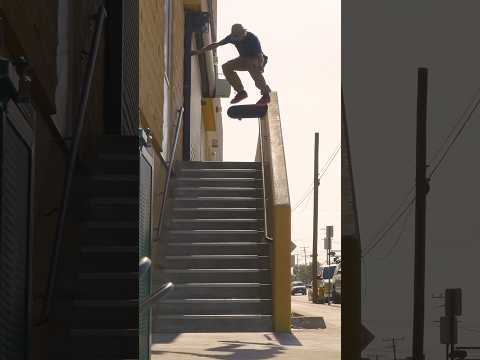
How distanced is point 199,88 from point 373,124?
1464cm

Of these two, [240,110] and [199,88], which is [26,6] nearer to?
[240,110]

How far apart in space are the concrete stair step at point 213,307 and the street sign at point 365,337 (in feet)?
8.33

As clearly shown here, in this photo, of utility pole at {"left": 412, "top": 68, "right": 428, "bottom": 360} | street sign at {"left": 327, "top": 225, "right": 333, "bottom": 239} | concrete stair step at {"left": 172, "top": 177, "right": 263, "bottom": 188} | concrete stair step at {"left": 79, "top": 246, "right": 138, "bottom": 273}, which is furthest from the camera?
street sign at {"left": 327, "top": 225, "right": 333, "bottom": 239}

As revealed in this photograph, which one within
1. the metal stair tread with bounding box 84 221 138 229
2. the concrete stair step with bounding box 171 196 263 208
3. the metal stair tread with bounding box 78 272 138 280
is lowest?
the metal stair tread with bounding box 78 272 138 280

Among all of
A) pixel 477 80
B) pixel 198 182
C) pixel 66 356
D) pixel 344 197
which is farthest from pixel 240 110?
pixel 66 356

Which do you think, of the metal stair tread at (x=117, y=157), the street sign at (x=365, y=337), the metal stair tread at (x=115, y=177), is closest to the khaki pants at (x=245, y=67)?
the street sign at (x=365, y=337)

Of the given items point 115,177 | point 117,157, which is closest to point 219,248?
point 117,157

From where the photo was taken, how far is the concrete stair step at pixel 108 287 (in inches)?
284

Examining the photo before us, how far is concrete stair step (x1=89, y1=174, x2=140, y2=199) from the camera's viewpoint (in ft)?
25.8

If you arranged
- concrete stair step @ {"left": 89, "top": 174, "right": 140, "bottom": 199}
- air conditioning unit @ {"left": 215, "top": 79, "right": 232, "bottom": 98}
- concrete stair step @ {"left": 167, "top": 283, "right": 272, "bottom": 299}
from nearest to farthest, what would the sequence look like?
concrete stair step @ {"left": 89, "top": 174, "right": 140, "bottom": 199} < concrete stair step @ {"left": 167, "top": 283, "right": 272, "bottom": 299} < air conditioning unit @ {"left": 215, "top": 79, "right": 232, "bottom": 98}

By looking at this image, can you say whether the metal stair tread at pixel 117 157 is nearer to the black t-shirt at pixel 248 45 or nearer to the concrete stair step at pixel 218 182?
the black t-shirt at pixel 248 45

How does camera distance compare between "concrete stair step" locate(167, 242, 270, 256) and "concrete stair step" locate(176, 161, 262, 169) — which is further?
"concrete stair step" locate(176, 161, 262, 169)

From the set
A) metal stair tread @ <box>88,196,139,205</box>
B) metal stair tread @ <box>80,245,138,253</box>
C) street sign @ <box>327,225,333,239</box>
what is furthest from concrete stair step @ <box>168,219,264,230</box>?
street sign @ <box>327,225,333,239</box>

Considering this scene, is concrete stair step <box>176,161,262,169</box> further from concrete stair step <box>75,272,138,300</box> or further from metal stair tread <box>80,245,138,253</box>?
concrete stair step <box>75,272,138,300</box>
